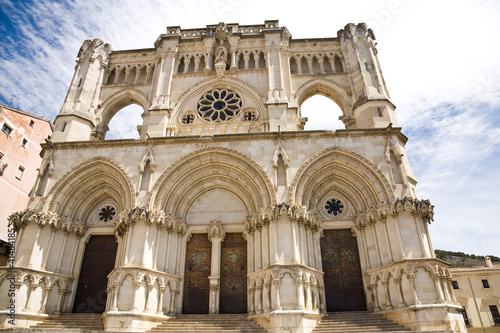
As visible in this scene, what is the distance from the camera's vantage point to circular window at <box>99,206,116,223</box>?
1478cm

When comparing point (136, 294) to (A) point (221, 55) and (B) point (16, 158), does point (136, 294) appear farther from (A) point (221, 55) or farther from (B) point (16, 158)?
(B) point (16, 158)

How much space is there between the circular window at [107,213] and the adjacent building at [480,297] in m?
32.4

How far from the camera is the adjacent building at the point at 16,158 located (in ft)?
66.7

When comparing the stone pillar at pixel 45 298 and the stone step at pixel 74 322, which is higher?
the stone pillar at pixel 45 298

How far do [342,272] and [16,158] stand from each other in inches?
875

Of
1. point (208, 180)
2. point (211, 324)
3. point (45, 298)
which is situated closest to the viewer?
point (211, 324)

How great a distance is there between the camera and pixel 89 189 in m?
14.7

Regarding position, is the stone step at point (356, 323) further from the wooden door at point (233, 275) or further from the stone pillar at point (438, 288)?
the wooden door at point (233, 275)

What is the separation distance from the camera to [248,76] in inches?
707

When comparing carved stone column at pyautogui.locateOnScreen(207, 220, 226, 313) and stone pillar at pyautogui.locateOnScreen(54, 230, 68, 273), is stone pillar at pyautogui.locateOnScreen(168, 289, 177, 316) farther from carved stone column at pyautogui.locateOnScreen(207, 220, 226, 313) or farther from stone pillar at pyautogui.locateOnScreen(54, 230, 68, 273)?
stone pillar at pyautogui.locateOnScreen(54, 230, 68, 273)

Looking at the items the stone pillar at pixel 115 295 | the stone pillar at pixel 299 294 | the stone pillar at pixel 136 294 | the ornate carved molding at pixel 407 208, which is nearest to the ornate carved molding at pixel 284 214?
the stone pillar at pixel 299 294

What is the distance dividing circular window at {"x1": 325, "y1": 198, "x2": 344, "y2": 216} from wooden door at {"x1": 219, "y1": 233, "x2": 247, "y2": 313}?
12.8ft

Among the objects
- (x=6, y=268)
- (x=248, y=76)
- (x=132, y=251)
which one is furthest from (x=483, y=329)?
(x=6, y=268)

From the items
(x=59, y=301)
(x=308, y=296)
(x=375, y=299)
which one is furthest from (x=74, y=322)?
(x=375, y=299)
